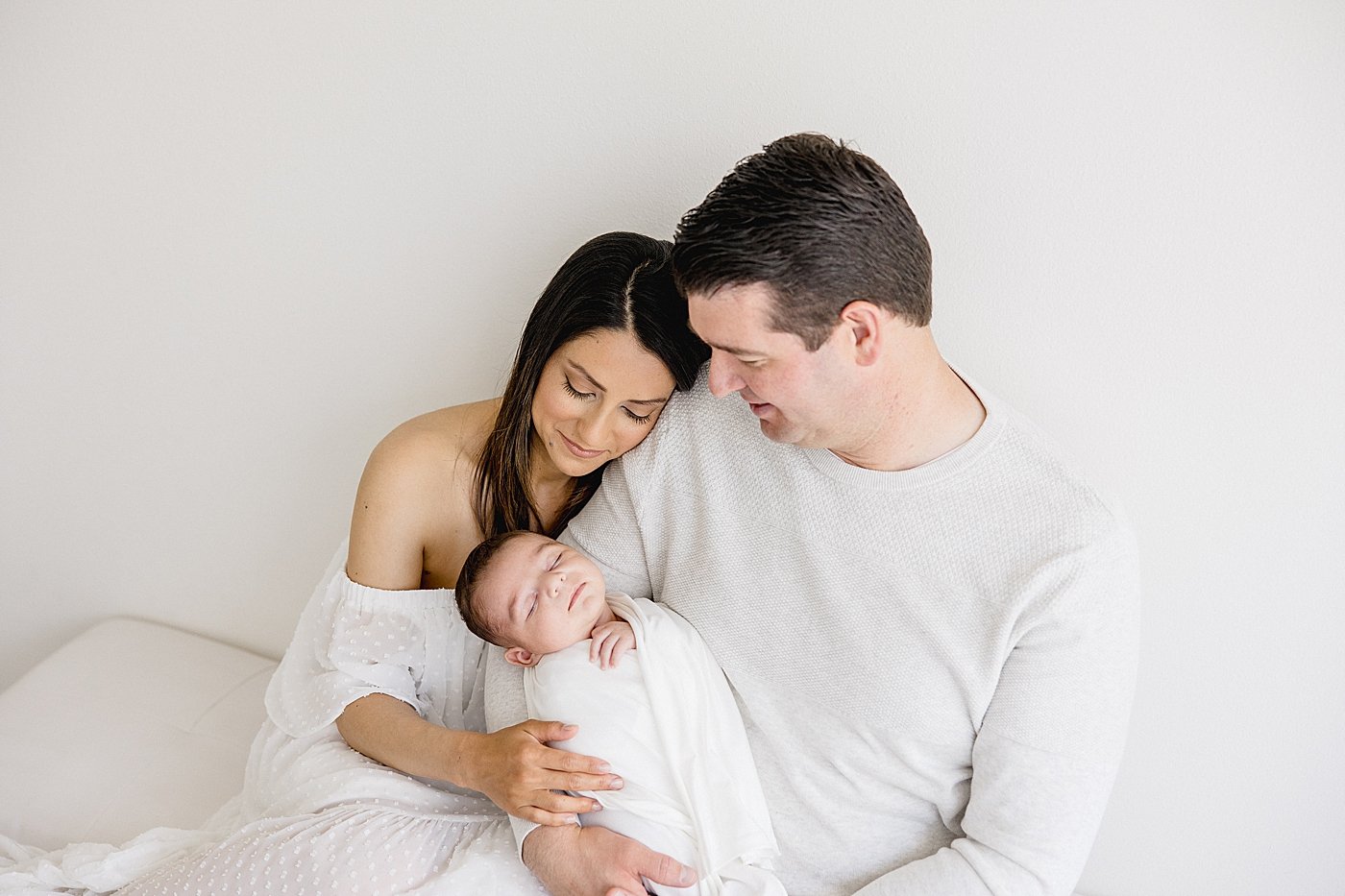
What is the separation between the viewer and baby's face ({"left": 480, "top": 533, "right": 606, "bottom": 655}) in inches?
65.8

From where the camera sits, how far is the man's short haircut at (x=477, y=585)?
1706 millimetres

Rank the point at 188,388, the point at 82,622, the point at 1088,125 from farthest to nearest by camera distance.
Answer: the point at 82,622
the point at 188,388
the point at 1088,125

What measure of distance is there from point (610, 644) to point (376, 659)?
0.45 metres

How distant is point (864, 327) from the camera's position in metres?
1.40

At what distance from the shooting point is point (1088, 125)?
1.56 m

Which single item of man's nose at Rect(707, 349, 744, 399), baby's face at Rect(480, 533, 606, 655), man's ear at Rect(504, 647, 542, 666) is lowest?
man's ear at Rect(504, 647, 542, 666)

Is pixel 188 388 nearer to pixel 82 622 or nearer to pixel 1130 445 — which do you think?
pixel 82 622

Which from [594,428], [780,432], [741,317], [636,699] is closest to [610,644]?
[636,699]

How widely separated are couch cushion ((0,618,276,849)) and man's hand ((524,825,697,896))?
2.61ft

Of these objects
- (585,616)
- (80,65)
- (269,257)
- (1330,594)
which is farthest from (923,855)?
(80,65)

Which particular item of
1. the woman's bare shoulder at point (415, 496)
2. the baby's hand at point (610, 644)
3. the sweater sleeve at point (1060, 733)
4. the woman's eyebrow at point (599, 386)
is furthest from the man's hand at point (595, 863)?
the woman's eyebrow at point (599, 386)

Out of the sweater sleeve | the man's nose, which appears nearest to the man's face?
the man's nose

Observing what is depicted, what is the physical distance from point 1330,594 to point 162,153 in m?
2.22

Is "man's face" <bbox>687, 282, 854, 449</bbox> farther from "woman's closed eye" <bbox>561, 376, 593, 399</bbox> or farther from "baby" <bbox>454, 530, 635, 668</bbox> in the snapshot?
"baby" <bbox>454, 530, 635, 668</bbox>
